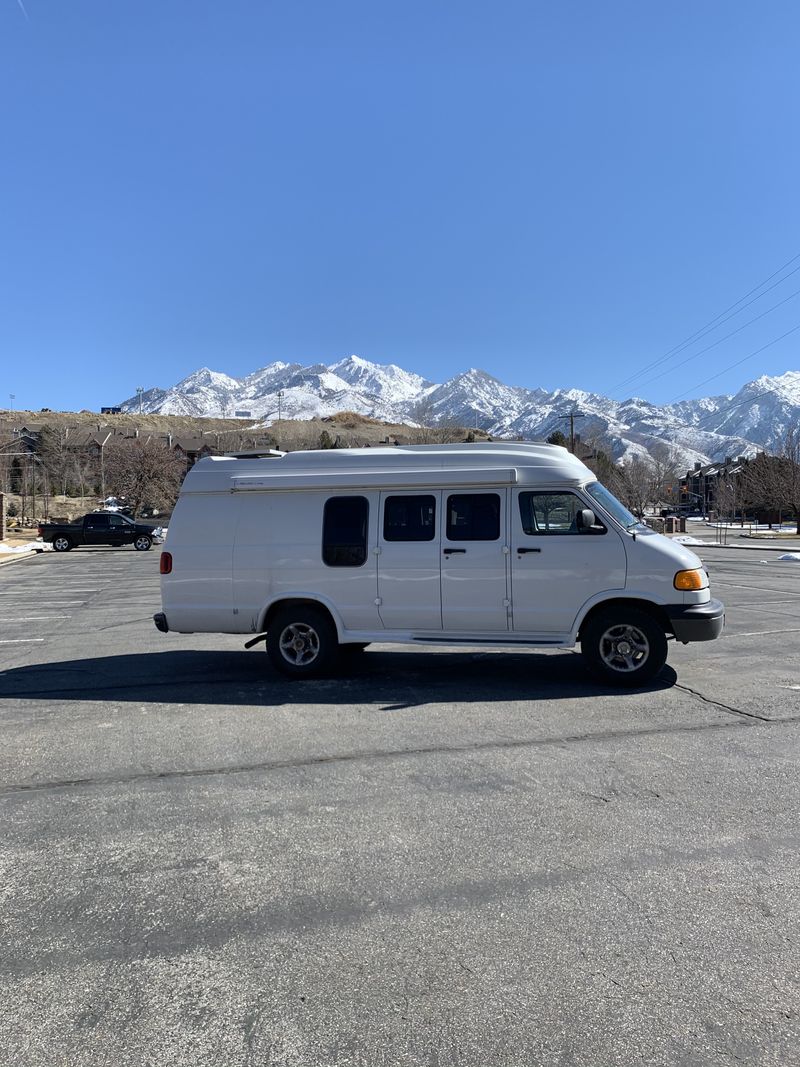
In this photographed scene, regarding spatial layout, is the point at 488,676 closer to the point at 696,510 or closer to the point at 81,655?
the point at 81,655

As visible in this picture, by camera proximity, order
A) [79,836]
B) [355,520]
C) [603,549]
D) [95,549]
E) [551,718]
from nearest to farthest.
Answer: [79,836]
[551,718]
[603,549]
[355,520]
[95,549]

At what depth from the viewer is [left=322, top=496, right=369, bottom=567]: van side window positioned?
8102 mm

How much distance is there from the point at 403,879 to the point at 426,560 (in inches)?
175

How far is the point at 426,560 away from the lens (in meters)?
7.95

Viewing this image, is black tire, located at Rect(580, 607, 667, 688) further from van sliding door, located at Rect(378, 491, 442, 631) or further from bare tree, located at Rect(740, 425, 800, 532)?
bare tree, located at Rect(740, 425, 800, 532)

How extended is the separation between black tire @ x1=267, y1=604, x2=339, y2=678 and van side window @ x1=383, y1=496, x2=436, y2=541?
1.17 metres

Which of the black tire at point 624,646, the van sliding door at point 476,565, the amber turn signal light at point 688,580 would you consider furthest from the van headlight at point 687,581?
the van sliding door at point 476,565

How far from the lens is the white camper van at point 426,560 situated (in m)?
7.59

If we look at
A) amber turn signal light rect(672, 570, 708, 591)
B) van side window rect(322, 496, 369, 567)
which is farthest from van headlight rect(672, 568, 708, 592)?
van side window rect(322, 496, 369, 567)

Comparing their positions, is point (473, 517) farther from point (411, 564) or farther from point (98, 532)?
point (98, 532)

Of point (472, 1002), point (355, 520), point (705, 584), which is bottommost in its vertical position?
point (472, 1002)

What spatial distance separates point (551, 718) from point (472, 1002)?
12.9 ft

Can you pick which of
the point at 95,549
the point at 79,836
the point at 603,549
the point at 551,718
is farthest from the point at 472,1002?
the point at 95,549

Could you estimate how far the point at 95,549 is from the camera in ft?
128
